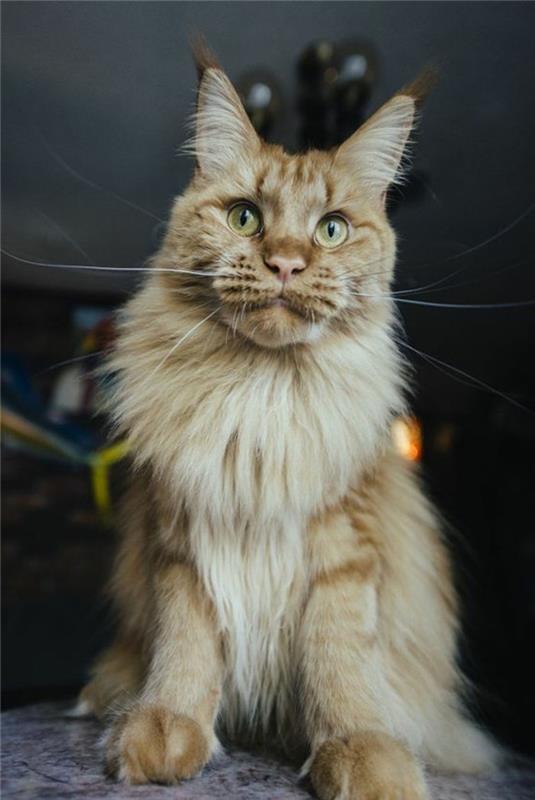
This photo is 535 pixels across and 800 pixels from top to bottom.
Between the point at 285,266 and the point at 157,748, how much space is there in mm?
590

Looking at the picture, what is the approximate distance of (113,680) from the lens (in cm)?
115

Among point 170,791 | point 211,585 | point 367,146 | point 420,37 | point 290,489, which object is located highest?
point 420,37

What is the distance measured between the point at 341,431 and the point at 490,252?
43cm

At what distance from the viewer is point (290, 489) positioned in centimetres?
96

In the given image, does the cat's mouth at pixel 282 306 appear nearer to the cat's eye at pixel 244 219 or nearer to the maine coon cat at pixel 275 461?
the maine coon cat at pixel 275 461

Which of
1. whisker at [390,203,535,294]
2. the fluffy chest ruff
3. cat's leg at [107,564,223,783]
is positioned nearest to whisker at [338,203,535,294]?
whisker at [390,203,535,294]

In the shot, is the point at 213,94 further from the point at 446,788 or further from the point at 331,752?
the point at 446,788

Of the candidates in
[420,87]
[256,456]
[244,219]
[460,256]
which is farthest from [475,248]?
[256,456]

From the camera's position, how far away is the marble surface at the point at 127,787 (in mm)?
848

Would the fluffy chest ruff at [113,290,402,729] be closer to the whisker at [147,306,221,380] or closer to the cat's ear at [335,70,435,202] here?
the whisker at [147,306,221,380]

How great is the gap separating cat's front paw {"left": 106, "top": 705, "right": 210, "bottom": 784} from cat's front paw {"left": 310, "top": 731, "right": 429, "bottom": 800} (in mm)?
145

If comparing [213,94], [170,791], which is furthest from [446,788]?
[213,94]

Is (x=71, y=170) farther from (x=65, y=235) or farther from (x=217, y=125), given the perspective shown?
(x=217, y=125)

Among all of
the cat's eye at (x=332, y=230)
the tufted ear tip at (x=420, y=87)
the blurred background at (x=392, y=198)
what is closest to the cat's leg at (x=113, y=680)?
the blurred background at (x=392, y=198)
